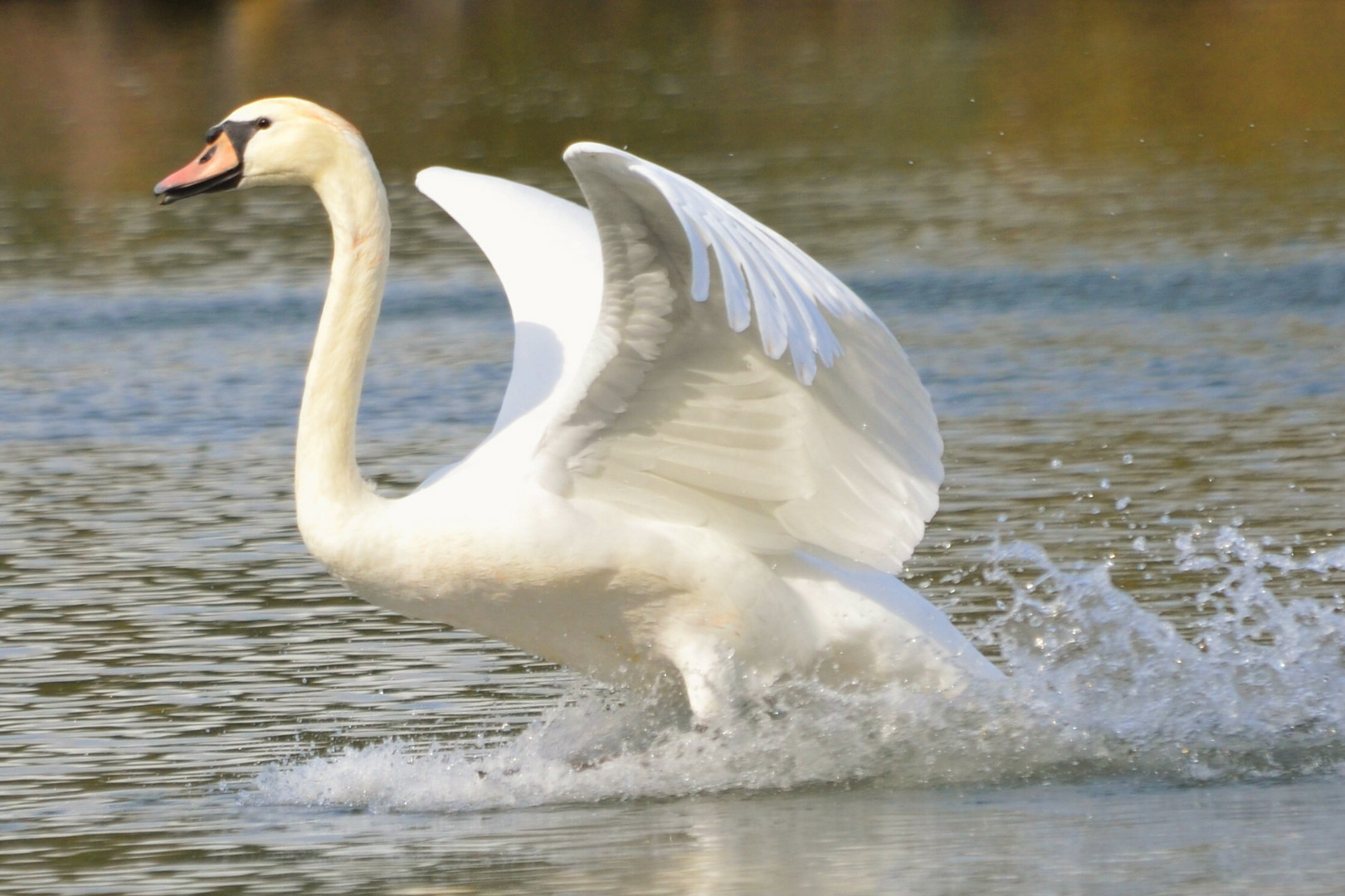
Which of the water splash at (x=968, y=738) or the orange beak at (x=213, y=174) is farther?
the orange beak at (x=213, y=174)

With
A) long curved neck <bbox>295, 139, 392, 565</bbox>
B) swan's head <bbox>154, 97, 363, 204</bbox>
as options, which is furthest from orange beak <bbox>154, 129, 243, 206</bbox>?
long curved neck <bbox>295, 139, 392, 565</bbox>

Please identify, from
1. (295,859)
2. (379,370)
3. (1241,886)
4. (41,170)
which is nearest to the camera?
(1241,886)

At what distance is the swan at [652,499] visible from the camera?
6285mm

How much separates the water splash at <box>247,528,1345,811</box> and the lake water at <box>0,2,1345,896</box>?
0.01 m

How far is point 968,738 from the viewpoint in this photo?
21.6 feet

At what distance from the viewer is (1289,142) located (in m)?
22.5

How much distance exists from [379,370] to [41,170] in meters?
13.0

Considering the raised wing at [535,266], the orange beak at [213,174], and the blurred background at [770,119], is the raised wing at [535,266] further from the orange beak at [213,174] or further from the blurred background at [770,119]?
the blurred background at [770,119]

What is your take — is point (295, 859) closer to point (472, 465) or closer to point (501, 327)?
point (472, 465)

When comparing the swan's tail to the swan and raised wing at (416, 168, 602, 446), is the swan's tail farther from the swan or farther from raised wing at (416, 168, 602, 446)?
raised wing at (416, 168, 602, 446)

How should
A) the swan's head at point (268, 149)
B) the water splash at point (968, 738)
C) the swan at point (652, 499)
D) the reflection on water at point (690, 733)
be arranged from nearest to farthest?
the reflection on water at point (690, 733) < the swan at point (652, 499) < the water splash at point (968, 738) < the swan's head at point (268, 149)

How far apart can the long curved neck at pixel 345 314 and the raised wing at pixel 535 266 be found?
1.89 feet

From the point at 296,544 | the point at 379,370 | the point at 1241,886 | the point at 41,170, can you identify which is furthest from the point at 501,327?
the point at 41,170

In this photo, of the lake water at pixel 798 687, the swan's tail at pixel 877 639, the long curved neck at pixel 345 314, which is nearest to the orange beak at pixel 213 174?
the long curved neck at pixel 345 314
